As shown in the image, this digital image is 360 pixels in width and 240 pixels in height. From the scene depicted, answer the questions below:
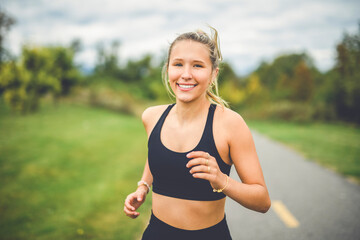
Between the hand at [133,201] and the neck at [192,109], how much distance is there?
67 cm

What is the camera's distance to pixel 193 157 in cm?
146

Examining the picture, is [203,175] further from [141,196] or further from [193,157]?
[141,196]

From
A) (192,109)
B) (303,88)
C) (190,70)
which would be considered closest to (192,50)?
(190,70)

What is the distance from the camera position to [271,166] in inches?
281

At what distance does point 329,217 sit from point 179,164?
3921mm

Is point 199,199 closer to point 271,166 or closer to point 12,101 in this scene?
point 271,166

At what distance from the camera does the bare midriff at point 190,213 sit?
5.33ft

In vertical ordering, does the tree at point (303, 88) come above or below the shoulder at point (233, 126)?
below

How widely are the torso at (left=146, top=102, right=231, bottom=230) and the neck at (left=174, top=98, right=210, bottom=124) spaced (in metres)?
0.04

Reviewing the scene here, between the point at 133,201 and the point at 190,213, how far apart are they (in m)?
0.49

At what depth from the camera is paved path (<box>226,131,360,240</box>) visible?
143 inches

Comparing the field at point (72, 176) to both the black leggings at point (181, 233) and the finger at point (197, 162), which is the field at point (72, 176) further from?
the finger at point (197, 162)

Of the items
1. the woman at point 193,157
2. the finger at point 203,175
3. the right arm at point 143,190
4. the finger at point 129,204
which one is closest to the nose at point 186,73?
the woman at point 193,157

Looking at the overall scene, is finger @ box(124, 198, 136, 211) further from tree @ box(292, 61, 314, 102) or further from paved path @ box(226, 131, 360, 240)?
tree @ box(292, 61, 314, 102)
